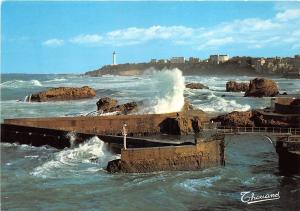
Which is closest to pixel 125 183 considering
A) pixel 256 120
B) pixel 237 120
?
pixel 237 120

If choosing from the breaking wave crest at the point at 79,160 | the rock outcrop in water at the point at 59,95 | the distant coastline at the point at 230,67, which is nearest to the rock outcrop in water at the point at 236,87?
the rock outcrop in water at the point at 59,95

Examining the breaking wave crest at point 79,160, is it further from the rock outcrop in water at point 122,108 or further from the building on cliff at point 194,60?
the building on cliff at point 194,60

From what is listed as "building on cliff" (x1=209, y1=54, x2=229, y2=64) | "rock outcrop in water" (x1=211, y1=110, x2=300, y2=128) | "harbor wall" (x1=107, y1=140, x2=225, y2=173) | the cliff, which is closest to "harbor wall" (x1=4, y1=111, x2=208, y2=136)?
"rock outcrop in water" (x1=211, y1=110, x2=300, y2=128)

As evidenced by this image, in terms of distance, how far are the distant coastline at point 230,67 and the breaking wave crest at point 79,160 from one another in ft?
313

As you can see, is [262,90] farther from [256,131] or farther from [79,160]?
[79,160]

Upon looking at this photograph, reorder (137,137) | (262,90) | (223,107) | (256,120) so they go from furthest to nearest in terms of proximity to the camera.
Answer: (262,90), (223,107), (256,120), (137,137)

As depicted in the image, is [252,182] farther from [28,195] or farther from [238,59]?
[238,59]

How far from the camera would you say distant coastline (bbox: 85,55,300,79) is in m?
129

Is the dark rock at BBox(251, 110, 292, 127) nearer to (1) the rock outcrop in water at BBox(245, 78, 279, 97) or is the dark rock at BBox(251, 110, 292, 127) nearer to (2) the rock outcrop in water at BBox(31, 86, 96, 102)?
(1) the rock outcrop in water at BBox(245, 78, 279, 97)

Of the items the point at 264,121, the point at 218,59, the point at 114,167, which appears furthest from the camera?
the point at 218,59

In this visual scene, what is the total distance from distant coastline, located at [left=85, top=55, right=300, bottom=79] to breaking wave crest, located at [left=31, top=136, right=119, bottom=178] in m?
95.5

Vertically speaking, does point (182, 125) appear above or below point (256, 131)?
below

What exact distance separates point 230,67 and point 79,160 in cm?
13444

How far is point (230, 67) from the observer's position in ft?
492
